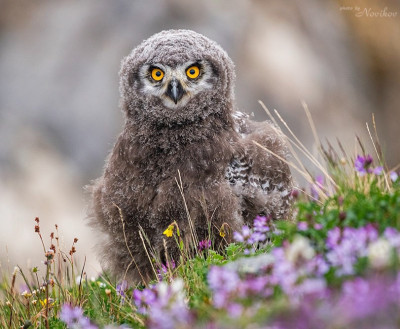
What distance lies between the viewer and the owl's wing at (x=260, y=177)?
4.28m

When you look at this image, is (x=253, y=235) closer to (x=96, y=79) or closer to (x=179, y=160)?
(x=179, y=160)

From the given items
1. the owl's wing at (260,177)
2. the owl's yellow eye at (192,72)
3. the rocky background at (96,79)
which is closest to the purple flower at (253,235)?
the owl's wing at (260,177)

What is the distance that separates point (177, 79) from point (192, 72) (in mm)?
147

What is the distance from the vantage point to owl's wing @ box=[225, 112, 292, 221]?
428 centimetres

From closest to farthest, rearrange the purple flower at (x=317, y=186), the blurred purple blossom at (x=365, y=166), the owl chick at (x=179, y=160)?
the blurred purple blossom at (x=365, y=166) < the purple flower at (x=317, y=186) < the owl chick at (x=179, y=160)

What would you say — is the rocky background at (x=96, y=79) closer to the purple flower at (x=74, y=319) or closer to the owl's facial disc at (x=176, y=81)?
the owl's facial disc at (x=176, y=81)

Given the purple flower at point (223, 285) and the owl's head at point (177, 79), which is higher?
the owl's head at point (177, 79)

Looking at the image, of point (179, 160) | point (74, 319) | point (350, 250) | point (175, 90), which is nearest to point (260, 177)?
point (179, 160)

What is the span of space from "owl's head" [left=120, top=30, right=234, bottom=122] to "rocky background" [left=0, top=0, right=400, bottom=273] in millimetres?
3795

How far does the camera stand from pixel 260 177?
4.38 meters

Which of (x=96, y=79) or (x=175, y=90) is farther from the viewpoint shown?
(x=96, y=79)

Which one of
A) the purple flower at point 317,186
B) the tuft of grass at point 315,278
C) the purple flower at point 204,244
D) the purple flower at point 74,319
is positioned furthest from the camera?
the purple flower at point 204,244

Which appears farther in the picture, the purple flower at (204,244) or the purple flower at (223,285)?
the purple flower at (204,244)

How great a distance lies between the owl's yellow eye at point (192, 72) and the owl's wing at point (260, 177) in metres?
0.53
